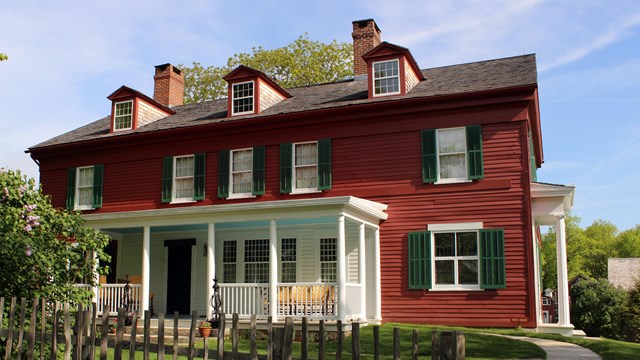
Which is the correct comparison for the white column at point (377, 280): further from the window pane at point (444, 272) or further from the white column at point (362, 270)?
the window pane at point (444, 272)

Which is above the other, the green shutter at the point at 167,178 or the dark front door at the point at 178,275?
the green shutter at the point at 167,178

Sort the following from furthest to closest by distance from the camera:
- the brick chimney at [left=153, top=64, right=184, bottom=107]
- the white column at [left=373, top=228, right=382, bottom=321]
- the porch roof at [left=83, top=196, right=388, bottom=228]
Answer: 1. the brick chimney at [left=153, top=64, right=184, bottom=107]
2. the white column at [left=373, top=228, right=382, bottom=321]
3. the porch roof at [left=83, top=196, right=388, bottom=228]

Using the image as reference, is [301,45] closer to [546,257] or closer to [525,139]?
[525,139]

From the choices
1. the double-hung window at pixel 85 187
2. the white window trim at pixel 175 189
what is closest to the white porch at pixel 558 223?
the white window trim at pixel 175 189

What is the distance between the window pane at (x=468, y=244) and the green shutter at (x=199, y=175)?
8.07 m

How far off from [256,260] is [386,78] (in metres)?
6.60

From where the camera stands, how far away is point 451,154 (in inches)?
699

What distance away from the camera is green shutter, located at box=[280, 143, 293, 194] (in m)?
19.4

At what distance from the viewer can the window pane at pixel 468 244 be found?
675 inches

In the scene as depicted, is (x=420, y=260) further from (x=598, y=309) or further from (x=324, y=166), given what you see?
(x=598, y=309)

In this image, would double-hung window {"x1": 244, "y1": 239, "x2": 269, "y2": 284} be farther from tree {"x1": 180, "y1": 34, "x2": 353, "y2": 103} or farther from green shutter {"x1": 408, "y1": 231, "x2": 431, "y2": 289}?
tree {"x1": 180, "y1": 34, "x2": 353, "y2": 103}

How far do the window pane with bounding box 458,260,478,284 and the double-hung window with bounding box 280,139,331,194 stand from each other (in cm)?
459

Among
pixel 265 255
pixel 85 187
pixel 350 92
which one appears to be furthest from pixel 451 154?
pixel 85 187

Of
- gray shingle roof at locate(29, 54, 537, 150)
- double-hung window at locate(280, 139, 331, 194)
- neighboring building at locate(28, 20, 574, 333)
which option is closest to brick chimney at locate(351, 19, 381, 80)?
neighboring building at locate(28, 20, 574, 333)
